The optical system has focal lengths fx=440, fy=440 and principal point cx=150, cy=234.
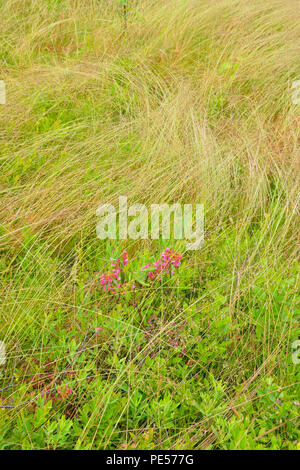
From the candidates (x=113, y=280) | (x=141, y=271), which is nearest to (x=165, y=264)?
(x=141, y=271)

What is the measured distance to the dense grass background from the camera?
1.51 meters

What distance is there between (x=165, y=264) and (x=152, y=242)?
0.30 metres

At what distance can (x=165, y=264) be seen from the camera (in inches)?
78.9

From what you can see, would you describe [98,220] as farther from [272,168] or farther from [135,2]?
[135,2]

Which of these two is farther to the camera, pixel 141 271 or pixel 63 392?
pixel 141 271

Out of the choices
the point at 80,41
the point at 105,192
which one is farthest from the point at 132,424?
the point at 80,41

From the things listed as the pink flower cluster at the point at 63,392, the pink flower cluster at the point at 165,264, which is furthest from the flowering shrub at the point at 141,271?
the pink flower cluster at the point at 63,392

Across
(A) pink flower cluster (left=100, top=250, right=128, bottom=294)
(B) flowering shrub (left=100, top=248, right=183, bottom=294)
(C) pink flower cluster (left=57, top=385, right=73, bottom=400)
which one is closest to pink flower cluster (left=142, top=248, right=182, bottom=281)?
(B) flowering shrub (left=100, top=248, right=183, bottom=294)

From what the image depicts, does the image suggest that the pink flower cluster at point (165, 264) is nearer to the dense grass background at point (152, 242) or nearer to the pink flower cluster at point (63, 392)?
the dense grass background at point (152, 242)

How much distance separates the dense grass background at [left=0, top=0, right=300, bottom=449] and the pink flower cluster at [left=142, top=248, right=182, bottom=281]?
57 millimetres

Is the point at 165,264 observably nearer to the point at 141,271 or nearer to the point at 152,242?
the point at 141,271

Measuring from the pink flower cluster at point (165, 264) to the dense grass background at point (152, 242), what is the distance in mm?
57

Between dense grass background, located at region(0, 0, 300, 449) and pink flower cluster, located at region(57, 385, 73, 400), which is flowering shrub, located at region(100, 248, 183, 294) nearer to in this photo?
dense grass background, located at region(0, 0, 300, 449)

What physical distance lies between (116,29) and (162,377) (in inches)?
147
